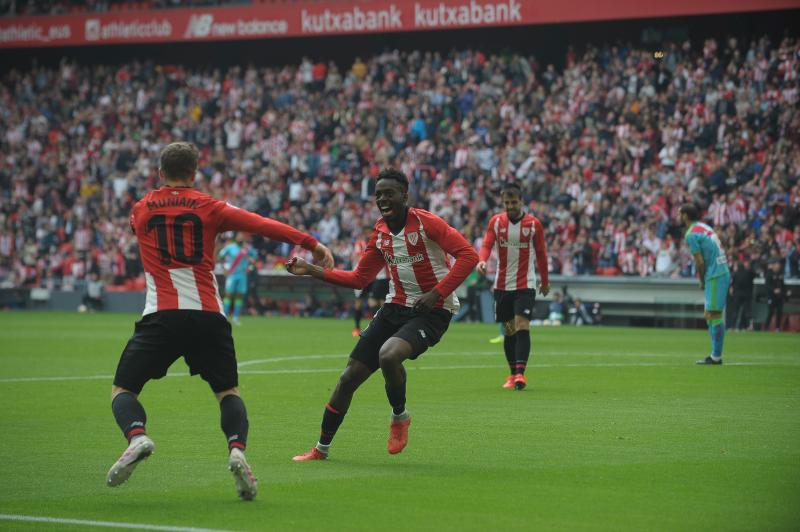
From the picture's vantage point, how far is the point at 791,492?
25.4 feet

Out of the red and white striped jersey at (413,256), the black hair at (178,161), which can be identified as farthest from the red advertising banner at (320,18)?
the black hair at (178,161)

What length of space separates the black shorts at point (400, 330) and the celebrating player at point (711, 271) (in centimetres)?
928

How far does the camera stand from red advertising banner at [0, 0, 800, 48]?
127 feet

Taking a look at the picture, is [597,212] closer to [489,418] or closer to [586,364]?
[586,364]

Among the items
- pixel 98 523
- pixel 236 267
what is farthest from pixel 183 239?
pixel 236 267

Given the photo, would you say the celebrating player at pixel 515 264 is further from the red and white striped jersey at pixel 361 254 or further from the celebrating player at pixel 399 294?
the red and white striped jersey at pixel 361 254

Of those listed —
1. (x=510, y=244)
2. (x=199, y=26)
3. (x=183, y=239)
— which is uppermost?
(x=199, y=26)

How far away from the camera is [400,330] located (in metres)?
9.65

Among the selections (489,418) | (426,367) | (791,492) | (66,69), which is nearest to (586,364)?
(426,367)

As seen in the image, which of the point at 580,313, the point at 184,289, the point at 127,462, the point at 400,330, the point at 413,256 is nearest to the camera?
the point at 127,462

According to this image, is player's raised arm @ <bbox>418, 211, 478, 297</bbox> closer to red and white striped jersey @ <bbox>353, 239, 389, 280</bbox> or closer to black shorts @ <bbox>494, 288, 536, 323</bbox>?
black shorts @ <bbox>494, 288, 536, 323</bbox>

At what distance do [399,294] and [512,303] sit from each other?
238 inches

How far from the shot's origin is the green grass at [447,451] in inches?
283

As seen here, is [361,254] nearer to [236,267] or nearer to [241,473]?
[236,267]
